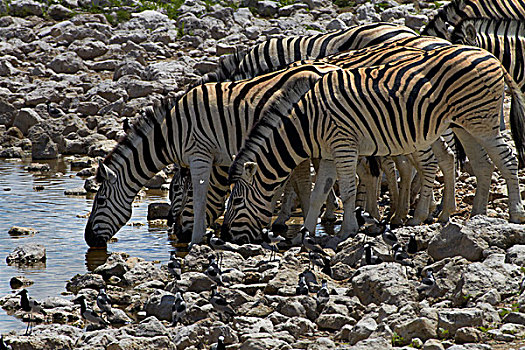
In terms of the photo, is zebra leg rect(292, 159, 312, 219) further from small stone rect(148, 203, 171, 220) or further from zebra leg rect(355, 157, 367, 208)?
small stone rect(148, 203, 171, 220)

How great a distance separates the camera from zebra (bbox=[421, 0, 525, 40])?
15625 millimetres

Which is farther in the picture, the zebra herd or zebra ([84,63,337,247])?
zebra ([84,63,337,247])

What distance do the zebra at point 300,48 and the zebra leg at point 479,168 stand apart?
2.21 metres

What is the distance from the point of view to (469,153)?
12.0 meters

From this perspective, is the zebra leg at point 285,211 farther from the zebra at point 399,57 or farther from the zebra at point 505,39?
the zebra at point 505,39

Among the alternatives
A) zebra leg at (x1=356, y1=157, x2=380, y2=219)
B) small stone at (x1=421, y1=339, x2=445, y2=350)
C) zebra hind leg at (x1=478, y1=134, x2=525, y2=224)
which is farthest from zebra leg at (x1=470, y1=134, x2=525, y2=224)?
small stone at (x1=421, y1=339, x2=445, y2=350)

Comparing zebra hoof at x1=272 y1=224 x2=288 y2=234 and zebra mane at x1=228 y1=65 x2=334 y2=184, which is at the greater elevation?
zebra mane at x1=228 y1=65 x2=334 y2=184

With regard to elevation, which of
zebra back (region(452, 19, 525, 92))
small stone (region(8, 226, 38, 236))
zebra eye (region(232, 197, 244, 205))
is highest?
zebra back (region(452, 19, 525, 92))

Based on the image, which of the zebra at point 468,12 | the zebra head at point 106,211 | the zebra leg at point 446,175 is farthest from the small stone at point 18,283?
the zebra at point 468,12

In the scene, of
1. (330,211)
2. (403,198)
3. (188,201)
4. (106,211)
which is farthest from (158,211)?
(403,198)

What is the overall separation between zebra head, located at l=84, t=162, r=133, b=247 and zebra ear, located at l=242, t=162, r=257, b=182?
2056mm

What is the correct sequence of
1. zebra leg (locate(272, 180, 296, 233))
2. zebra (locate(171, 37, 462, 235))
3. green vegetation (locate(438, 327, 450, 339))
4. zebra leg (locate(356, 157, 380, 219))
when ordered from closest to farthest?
green vegetation (locate(438, 327, 450, 339)), zebra (locate(171, 37, 462, 235)), zebra leg (locate(356, 157, 380, 219)), zebra leg (locate(272, 180, 296, 233))

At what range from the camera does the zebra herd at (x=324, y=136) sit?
1110 centimetres

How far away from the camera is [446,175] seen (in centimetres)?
1236
